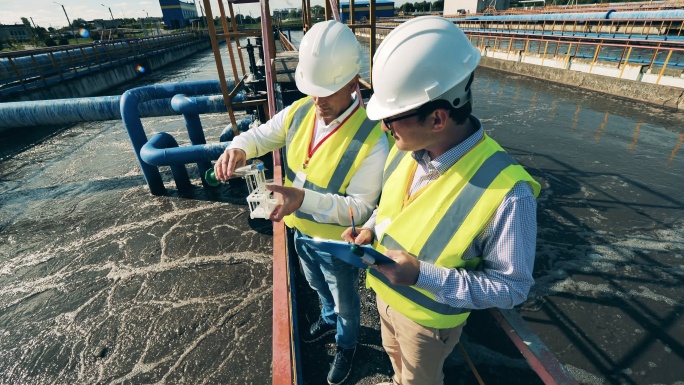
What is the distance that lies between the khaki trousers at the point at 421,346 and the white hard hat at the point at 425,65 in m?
→ 1.26

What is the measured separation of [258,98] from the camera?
624 centimetres

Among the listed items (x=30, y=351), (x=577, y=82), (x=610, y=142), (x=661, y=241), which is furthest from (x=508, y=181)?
(x=577, y=82)

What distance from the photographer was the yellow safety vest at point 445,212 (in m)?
1.39

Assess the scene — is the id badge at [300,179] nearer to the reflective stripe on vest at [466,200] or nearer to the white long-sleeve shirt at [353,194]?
the white long-sleeve shirt at [353,194]

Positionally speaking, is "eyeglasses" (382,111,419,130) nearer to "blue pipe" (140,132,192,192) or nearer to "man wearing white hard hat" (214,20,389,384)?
"man wearing white hard hat" (214,20,389,384)

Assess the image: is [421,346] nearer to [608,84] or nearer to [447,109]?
[447,109]

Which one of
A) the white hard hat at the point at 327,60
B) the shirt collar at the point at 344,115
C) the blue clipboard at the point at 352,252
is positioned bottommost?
the blue clipboard at the point at 352,252

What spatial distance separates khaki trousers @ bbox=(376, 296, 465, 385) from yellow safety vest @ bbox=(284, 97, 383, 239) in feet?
2.82

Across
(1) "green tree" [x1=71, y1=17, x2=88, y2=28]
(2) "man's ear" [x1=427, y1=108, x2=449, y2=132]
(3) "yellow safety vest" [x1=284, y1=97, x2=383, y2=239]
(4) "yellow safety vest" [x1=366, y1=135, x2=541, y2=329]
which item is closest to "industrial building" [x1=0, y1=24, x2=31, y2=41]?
(1) "green tree" [x1=71, y1=17, x2=88, y2=28]

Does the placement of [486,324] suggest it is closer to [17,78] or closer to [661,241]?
[661,241]

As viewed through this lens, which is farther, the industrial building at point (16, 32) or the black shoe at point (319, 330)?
the industrial building at point (16, 32)

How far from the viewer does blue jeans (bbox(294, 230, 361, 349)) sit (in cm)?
259

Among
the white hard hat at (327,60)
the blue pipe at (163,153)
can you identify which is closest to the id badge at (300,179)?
the white hard hat at (327,60)

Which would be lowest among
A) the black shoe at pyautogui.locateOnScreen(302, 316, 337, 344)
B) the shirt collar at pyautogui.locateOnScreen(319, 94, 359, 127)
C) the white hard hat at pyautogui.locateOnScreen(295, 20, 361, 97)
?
the black shoe at pyautogui.locateOnScreen(302, 316, 337, 344)
